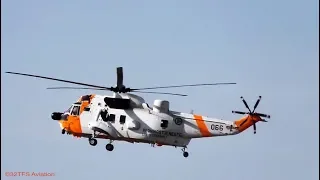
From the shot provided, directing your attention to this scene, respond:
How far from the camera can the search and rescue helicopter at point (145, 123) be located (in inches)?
1820

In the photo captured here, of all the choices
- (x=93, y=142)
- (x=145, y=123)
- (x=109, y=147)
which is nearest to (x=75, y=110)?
(x=93, y=142)

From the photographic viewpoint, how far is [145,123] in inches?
1839

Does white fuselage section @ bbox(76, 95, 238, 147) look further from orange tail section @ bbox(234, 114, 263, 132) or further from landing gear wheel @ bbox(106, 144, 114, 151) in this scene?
landing gear wheel @ bbox(106, 144, 114, 151)

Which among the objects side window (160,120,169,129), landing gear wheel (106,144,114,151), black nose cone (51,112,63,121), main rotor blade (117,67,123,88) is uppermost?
main rotor blade (117,67,123,88)

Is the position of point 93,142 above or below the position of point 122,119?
below

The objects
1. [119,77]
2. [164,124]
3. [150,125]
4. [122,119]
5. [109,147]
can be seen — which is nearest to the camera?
[119,77]

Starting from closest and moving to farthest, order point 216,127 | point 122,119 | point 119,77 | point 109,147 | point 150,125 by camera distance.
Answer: point 119,77, point 216,127, point 150,125, point 122,119, point 109,147

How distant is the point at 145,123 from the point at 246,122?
726cm

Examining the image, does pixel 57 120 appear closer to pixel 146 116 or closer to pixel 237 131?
pixel 146 116

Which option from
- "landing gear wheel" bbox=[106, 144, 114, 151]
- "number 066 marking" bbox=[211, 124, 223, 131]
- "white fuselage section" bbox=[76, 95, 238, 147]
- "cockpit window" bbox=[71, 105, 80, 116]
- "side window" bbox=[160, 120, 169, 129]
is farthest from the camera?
"cockpit window" bbox=[71, 105, 80, 116]

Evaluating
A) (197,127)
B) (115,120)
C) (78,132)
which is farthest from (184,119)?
(78,132)

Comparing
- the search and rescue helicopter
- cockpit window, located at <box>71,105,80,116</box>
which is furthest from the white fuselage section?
cockpit window, located at <box>71,105,80,116</box>

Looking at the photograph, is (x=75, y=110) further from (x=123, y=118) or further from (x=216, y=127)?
(x=216, y=127)

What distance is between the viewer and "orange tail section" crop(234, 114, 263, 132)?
46156mm
